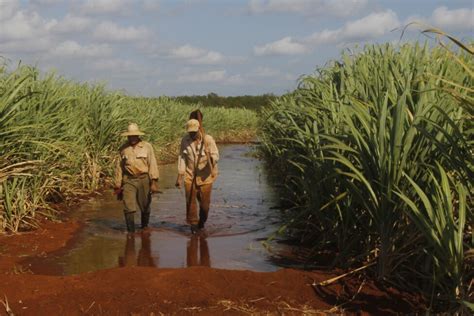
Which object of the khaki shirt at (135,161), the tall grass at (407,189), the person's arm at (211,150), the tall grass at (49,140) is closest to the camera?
the tall grass at (407,189)

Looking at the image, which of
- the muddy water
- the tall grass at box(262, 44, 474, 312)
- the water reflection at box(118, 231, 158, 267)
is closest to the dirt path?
the tall grass at box(262, 44, 474, 312)

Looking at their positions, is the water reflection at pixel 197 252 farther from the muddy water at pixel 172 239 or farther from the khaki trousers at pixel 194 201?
the khaki trousers at pixel 194 201

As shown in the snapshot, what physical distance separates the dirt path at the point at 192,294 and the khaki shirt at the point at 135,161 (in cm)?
303

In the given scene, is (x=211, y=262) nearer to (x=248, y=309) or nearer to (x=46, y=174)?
(x=248, y=309)

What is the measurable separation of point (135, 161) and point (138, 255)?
1.74 m

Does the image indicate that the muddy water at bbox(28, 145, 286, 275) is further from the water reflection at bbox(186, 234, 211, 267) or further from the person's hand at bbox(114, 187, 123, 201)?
the person's hand at bbox(114, 187, 123, 201)

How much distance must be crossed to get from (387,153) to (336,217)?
1461 millimetres

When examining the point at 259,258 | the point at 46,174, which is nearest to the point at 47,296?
the point at 259,258

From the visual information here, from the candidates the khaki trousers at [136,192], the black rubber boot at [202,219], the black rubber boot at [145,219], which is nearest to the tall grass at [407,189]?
the black rubber boot at [202,219]

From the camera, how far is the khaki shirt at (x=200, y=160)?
812 cm

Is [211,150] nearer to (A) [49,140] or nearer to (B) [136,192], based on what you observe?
(B) [136,192]

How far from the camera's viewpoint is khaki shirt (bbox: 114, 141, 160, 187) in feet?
27.0

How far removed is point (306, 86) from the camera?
9898mm

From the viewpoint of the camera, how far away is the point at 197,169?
26.9 ft
